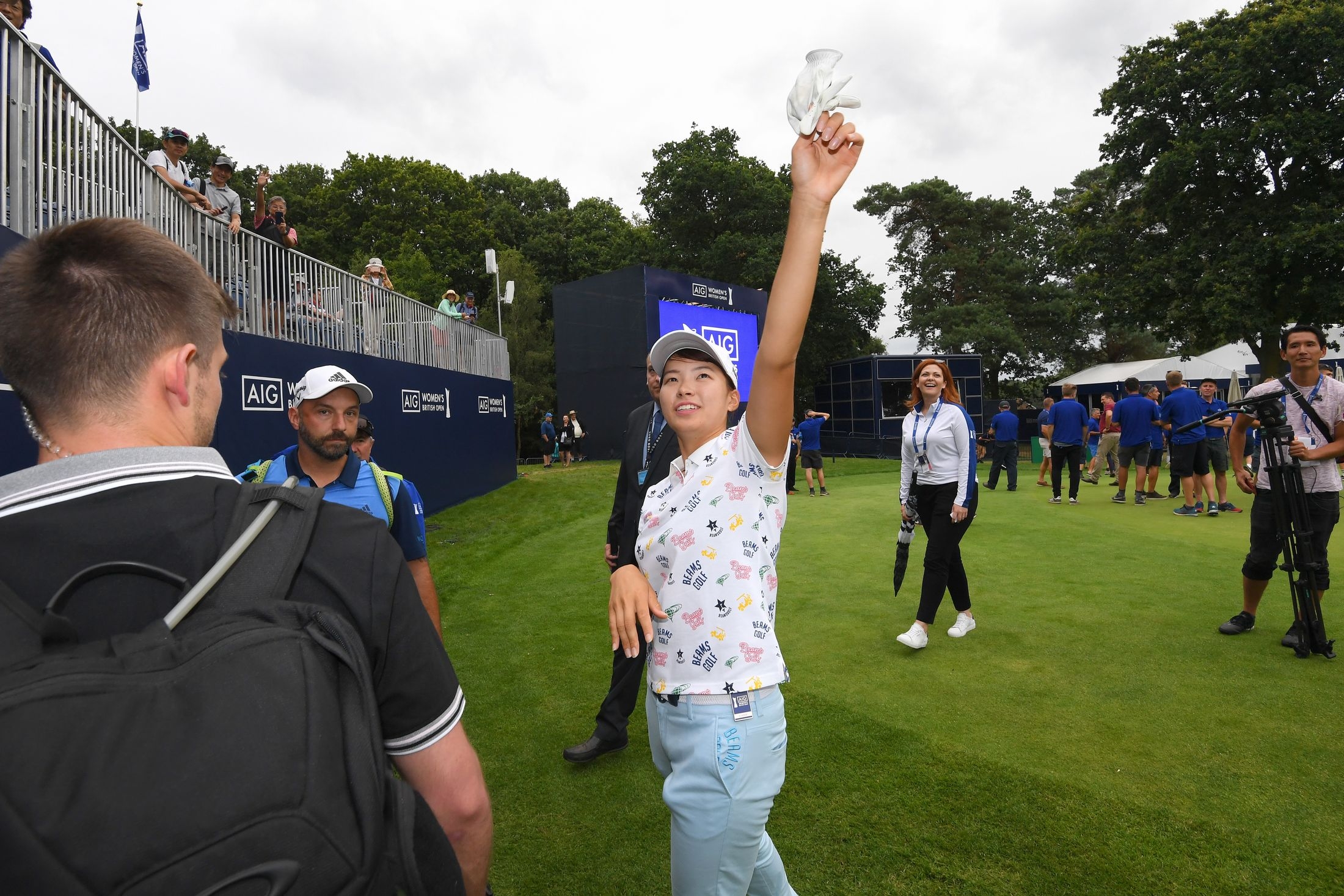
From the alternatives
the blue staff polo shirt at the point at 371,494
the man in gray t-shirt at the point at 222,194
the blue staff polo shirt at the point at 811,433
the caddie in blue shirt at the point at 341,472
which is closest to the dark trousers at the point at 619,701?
the caddie in blue shirt at the point at 341,472

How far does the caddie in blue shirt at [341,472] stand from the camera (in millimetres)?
3557

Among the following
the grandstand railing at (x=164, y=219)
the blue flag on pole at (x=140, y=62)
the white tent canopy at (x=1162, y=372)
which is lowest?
the grandstand railing at (x=164, y=219)

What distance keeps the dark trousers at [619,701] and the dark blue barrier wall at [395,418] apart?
370 centimetres

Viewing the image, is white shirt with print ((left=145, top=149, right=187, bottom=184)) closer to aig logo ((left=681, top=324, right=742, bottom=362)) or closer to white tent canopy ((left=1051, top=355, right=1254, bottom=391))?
aig logo ((left=681, top=324, right=742, bottom=362))

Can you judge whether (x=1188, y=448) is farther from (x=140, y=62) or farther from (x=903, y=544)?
(x=140, y=62)

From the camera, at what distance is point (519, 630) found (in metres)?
6.48

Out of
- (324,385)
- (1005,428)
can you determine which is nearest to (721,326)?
(1005,428)

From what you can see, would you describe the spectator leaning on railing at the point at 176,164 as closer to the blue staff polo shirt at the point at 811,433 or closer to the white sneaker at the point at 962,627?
the white sneaker at the point at 962,627

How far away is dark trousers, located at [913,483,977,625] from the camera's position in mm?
5465

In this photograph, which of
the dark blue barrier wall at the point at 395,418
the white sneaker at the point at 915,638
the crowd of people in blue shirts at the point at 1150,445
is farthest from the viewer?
the crowd of people in blue shirts at the point at 1150,445

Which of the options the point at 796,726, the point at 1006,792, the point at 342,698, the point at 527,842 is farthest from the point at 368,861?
the point at 796,726

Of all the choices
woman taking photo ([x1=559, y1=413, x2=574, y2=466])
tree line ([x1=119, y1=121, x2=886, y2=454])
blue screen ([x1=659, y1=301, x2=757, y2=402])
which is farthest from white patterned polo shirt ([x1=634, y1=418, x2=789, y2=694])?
tree line ([x1=119, y1=121, x2=886, y2=454])

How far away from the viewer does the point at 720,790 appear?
1.98m

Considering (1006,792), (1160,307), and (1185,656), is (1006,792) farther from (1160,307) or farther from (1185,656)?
(1160,307)
